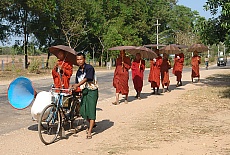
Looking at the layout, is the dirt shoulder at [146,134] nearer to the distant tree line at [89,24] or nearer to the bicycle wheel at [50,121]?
the bicycle wheel at [50,121]

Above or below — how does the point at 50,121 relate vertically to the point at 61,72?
below

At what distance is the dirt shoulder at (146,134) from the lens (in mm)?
6367

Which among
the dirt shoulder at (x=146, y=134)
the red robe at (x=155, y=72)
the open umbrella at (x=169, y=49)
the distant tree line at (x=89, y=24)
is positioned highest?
the distant tree line at (x=89, y=24)

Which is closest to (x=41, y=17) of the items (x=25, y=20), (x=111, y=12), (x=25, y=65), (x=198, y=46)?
(x=25, y=20)

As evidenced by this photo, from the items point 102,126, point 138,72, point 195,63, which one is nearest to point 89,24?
point 195,63

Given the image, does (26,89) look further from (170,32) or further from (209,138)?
(170,32)

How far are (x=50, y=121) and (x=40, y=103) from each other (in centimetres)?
46

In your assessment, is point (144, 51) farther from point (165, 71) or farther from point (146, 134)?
point (146, 134)

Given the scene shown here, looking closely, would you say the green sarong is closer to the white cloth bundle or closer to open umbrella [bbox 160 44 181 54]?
the white cloth bundle

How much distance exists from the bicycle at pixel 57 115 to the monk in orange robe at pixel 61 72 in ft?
1.51

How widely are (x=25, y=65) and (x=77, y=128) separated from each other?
2815 cm

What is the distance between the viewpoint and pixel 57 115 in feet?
23.2

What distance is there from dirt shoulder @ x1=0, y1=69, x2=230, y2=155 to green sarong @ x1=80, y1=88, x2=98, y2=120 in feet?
1.64

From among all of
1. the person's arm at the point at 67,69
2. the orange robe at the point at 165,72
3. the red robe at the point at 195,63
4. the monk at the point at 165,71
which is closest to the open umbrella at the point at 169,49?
the monk at the point at 165,71
